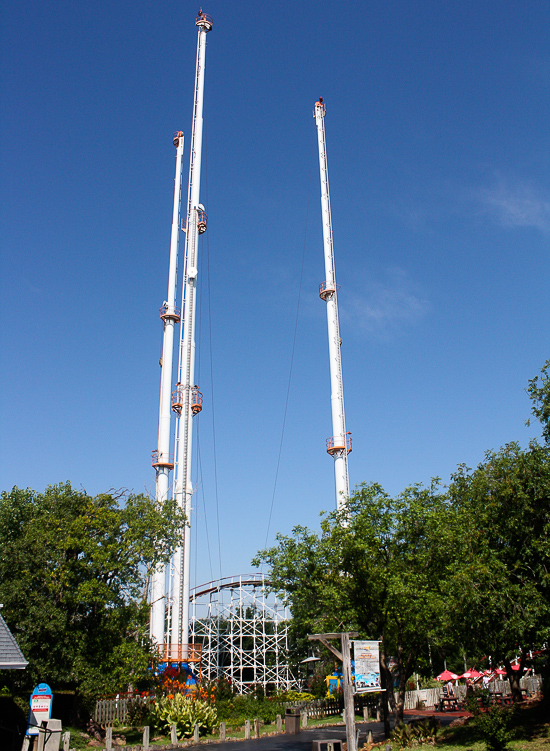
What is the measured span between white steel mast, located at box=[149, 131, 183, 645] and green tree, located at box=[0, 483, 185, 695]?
7.93 meters

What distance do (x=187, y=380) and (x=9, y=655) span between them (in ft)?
85.7

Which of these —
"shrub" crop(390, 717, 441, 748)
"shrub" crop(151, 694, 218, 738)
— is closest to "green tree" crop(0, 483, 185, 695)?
"shrub" crop(151, 694, 218, 738)

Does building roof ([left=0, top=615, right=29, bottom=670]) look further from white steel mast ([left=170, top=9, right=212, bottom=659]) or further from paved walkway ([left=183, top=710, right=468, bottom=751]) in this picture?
white steel mast ([left=170, top=9, right=212, bottom=659])

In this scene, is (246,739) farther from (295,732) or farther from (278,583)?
(278,583)

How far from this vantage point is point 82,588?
22.5m

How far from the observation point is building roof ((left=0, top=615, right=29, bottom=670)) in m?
13.9

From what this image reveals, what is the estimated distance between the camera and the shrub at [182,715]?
24.0 m

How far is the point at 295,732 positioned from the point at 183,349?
2339 centimetres

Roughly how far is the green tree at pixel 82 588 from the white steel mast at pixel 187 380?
8590mm

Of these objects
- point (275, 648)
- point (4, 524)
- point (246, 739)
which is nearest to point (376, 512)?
point (246, 739)

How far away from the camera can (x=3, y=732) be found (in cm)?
1881

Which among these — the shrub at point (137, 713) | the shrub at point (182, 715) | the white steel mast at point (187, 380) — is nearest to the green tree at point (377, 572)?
the shrub at point (182, 715)

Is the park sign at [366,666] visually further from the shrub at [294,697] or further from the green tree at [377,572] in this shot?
the shrub at [294,697]

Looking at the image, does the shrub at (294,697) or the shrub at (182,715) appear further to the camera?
the shrub at (294,697)
